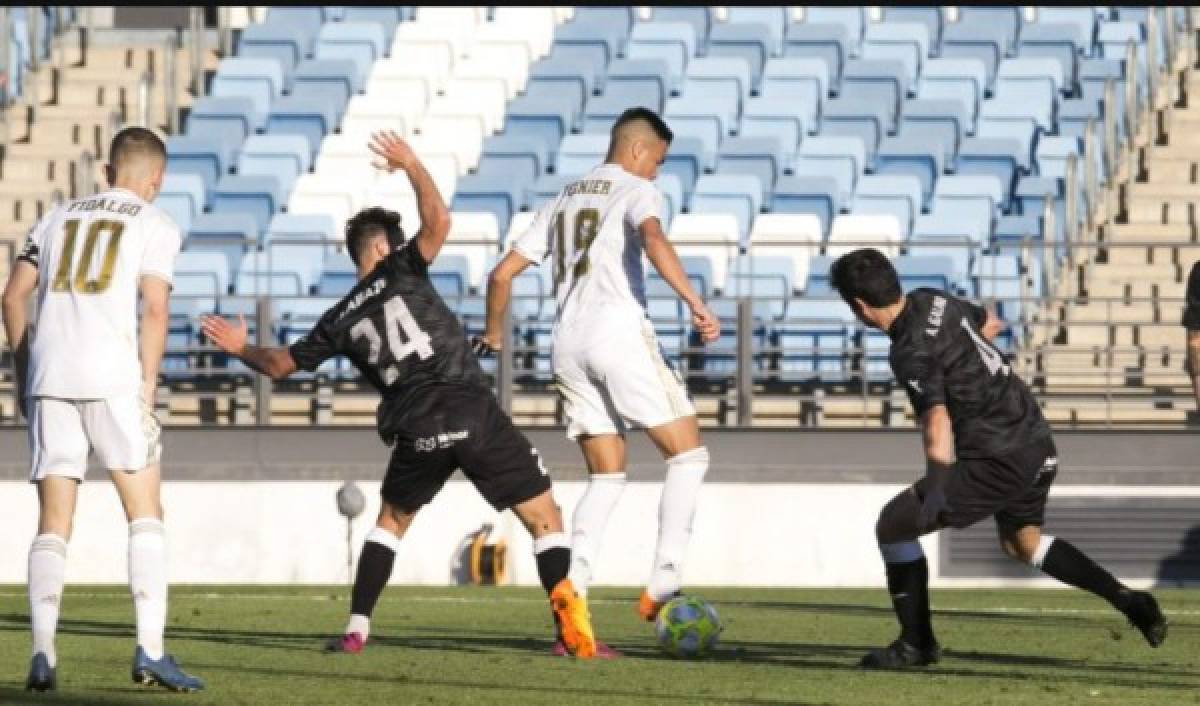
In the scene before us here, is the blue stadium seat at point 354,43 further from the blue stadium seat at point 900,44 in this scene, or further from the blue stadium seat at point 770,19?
the blue stadium seat at point 900,44

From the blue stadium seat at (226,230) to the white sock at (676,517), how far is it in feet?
38.4

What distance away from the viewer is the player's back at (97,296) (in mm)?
8430

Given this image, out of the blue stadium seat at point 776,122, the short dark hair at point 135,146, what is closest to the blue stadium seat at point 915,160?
the blue stadium seat at point 776,122

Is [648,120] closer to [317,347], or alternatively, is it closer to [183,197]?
[317,347]

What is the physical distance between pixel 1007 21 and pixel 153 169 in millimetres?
18011

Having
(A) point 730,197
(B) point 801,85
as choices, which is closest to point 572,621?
(A) point 730,197

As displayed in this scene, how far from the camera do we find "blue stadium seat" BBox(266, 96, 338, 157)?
81.1 ft

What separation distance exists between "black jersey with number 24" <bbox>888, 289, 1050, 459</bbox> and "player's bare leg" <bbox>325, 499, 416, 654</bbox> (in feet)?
6.88

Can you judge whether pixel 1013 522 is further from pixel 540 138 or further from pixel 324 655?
pixel 540 138

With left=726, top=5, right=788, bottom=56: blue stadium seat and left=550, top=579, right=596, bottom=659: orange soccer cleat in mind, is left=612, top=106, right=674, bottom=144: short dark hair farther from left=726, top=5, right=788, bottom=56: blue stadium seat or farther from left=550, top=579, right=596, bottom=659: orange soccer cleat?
left=726, top=5, right=788, bottom=56: blue stadium seat

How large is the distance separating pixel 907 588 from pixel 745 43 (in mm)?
16565

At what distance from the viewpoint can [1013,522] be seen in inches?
394

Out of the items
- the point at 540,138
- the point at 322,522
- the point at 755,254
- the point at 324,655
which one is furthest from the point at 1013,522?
the point at 540,138

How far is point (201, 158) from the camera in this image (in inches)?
936
